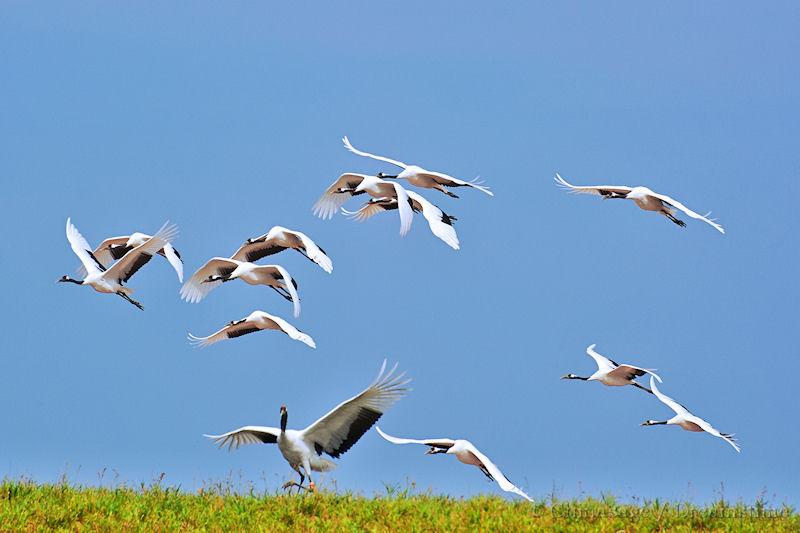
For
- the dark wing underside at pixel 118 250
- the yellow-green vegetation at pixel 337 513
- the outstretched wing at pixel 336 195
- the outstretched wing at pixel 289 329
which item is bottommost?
the yellow-green vegetation at pixel 337 513

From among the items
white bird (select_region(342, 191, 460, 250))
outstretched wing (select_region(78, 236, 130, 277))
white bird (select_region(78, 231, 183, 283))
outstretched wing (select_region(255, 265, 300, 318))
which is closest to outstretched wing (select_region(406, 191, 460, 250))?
white bird (select_region(342, 191, 460, 250))

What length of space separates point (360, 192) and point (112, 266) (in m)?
3.12

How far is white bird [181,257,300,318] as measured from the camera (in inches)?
458

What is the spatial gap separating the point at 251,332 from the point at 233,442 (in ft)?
5.55

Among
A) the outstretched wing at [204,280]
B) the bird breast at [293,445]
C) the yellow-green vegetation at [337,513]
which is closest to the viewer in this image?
the yellow-green vegetation at [337,513]

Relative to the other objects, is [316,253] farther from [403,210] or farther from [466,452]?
[466,452]

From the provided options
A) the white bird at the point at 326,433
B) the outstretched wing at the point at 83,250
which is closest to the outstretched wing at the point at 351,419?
the white bird at the point at 326,433

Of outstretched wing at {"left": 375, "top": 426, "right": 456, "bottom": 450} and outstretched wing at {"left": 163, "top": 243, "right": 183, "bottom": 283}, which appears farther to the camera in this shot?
outstretched wing at {"left": 163, "top": 243, "right": 183, "bottom": 283}

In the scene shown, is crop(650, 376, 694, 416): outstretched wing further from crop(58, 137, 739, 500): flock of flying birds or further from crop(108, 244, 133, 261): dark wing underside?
crop(108, 244, 133, 261): dark wing underside

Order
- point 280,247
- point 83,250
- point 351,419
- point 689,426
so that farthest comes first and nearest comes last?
point 83,250, point 280,247, point 689,426, point 351,419

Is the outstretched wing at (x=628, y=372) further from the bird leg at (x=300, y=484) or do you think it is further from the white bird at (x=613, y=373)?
the bird leg at (x=300, y=484)

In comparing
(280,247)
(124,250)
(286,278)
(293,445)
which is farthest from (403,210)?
(124,250)

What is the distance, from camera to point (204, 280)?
43.0 feet

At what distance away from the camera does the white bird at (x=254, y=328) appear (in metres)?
10.6
